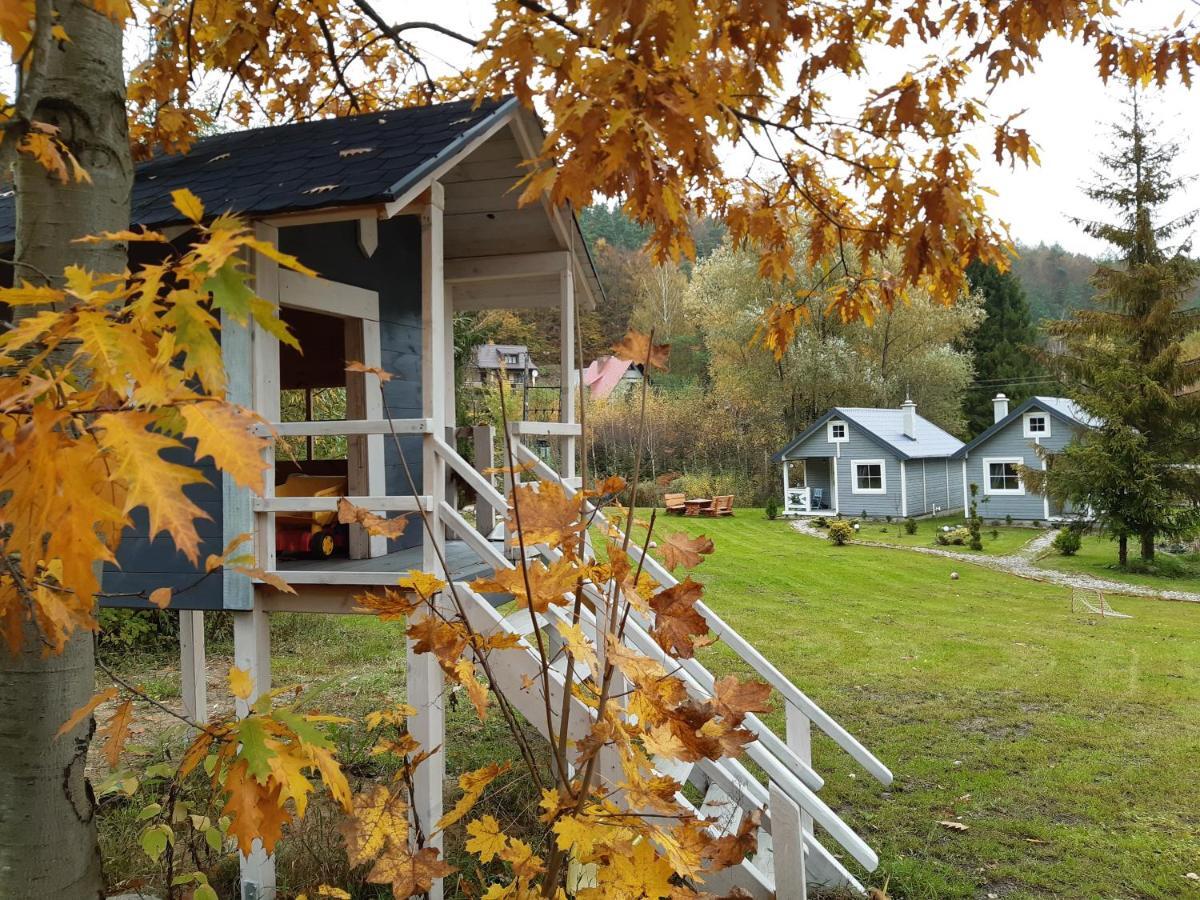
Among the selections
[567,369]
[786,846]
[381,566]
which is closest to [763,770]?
[786,846]

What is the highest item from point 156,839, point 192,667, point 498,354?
point 498,354

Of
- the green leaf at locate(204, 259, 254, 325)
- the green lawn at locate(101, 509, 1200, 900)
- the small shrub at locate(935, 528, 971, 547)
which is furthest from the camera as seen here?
the small shrub at locate(935, 528, 971, 547)

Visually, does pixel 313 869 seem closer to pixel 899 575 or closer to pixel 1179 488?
pixel 899 575

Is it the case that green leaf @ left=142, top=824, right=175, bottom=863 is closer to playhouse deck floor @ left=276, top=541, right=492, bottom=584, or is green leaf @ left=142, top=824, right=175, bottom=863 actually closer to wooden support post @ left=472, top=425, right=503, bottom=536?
playhouse deck floor @ left=276, top=541, right=492, bottom=584

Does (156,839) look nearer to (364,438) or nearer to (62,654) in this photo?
(62,654)

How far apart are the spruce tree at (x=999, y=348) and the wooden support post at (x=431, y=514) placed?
3580 centimetres

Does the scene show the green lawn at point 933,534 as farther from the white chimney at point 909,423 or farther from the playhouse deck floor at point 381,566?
the playhouse deck floor at point 381,566

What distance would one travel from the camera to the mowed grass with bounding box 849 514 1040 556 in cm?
1975

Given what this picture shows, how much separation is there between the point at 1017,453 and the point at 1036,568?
938 centimetres

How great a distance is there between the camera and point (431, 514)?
4.00 meters

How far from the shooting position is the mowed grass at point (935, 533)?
19.8 meters

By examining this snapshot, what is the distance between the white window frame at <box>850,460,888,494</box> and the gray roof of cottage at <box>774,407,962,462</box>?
75cm

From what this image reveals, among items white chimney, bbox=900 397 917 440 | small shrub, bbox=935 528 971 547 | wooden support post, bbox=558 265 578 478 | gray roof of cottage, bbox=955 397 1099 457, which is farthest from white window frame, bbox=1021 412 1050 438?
wooden support post, bbox=558 265 578 478

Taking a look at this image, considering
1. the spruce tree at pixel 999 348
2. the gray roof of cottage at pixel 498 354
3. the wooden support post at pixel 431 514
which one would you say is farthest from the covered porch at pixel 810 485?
the wooden support post at pixel 431 514
